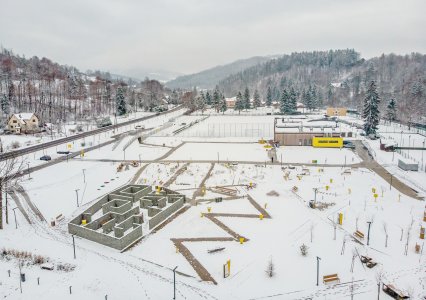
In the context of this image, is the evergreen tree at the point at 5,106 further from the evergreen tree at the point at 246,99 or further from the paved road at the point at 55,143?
the evergreen tree at the point at 246,99

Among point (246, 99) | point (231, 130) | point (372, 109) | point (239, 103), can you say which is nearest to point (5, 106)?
point (231, 130)

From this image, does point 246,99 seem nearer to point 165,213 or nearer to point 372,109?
point 372,109

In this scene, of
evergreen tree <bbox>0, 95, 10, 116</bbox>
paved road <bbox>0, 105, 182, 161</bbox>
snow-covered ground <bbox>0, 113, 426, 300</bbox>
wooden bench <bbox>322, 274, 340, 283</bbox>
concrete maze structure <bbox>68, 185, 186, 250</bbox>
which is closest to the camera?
snow-covered ground <bbox>0, 113, 426, 300</bbox>

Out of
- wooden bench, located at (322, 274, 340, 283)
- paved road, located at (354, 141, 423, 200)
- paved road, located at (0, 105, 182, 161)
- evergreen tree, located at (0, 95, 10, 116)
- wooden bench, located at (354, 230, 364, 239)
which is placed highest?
evergreen tree, located at (0, 95, 10, 116)

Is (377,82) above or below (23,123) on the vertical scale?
above

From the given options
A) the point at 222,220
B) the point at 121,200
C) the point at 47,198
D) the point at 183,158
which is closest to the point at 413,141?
the point at 183,158

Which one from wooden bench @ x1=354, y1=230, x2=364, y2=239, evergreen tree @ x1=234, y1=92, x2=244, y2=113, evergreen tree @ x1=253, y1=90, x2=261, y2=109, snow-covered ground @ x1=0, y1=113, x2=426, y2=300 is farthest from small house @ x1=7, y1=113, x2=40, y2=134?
evergreen tree @ x1=253, y1=90, x2=261, y2=109

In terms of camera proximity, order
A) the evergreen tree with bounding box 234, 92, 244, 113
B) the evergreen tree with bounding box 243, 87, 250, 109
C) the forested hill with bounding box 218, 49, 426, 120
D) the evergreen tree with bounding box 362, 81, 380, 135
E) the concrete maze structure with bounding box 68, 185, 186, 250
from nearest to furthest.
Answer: the concrete maze structure with bounding box 68, 185, 186, 250
the evergreen tree with bounding box 362, 81, 380, 135
the forested hill with bounding box 218, 49, 426, 120
the evergreen tree with bounding box 234, 92, 244, 113
the evergreen tree with bounding box 243, 87, 250, 109

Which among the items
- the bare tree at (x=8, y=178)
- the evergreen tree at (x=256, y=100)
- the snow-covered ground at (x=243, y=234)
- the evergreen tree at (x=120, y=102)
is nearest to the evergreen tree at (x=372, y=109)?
the snow-covered ground at (x=243, y=234)

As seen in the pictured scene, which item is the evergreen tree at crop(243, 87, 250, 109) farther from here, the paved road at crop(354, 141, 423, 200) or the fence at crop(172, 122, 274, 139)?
the paved road at crop(354, 141, 423, 200)
